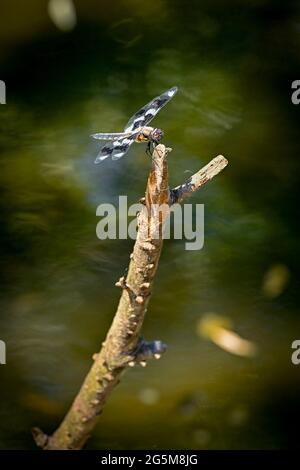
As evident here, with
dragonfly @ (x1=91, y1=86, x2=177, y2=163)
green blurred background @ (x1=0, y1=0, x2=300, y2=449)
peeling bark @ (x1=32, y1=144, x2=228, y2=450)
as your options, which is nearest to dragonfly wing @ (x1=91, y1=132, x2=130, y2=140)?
dragonfly @ (x1=91, y1=86, x2=177, y2=163)

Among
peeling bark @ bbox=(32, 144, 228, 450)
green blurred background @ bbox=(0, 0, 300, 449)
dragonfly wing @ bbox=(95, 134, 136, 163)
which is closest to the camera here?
peeling bark @ bbox=(32, 144, 228, 450)

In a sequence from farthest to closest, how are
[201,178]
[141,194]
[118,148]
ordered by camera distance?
[141,194] < [118,148] < [201,178]

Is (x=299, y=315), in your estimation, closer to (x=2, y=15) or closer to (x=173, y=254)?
(x=173, y=254)

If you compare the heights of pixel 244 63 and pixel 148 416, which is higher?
pixel 244 63

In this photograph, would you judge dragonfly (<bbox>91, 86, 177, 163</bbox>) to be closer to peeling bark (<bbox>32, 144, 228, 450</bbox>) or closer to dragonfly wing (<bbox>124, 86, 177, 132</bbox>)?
dragonfly wing (<bbox>124, 86, 177, 132</bbox>)

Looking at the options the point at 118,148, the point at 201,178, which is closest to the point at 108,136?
the point at 118,148

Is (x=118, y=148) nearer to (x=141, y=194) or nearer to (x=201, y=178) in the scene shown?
(x=201, y=178)

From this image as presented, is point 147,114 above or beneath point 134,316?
above
